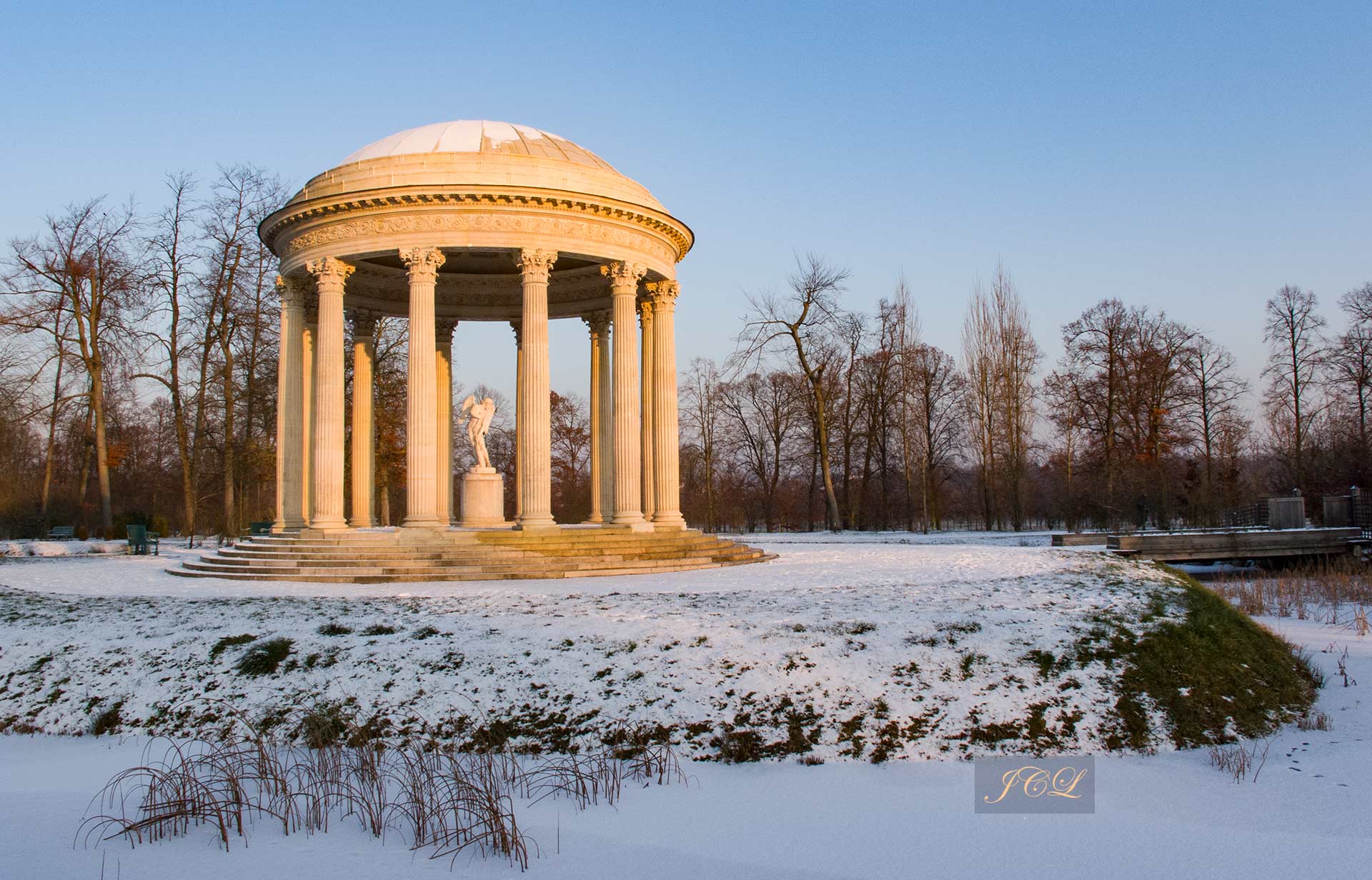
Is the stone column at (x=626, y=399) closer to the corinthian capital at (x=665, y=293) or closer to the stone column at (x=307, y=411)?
the corinthian capital at (x=665, y=293)

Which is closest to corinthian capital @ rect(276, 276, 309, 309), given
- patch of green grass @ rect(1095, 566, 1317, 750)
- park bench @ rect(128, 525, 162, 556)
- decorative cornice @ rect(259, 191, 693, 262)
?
decorative cornice @ rect(259, 191, 693, 262)

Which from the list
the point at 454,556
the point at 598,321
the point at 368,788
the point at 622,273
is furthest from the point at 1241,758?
the point at 598,321

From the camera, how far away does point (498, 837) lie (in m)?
7.61

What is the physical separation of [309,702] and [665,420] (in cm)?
1779

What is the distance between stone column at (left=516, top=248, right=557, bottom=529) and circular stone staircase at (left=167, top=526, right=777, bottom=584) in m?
0.96

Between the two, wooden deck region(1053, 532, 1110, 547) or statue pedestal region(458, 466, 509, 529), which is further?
wooden deck region(1053, 532, 1110, 547)

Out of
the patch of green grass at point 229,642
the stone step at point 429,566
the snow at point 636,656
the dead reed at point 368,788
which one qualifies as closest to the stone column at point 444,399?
the stone step at point 429,566

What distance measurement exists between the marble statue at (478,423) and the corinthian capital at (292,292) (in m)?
5.64

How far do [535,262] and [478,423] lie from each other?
19.9 ft

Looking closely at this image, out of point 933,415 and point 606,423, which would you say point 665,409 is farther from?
point 933,415

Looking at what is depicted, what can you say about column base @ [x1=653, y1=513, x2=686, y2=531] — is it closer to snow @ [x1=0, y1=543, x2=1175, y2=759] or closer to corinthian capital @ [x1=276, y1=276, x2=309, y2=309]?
snow @ [x1=0, y1=543, x2=1175, y2=759]

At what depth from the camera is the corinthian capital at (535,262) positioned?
25.1 meters

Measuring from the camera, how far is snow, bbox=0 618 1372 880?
7141mm

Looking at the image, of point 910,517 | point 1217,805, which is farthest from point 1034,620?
point 910,517
